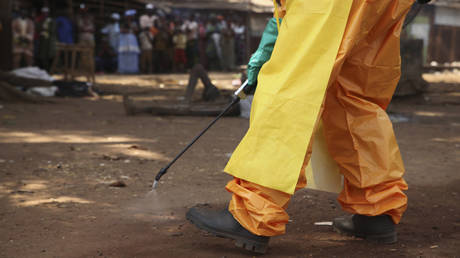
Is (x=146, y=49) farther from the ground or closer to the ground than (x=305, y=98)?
closer to the ground

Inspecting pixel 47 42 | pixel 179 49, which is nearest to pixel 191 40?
pixel 179 49

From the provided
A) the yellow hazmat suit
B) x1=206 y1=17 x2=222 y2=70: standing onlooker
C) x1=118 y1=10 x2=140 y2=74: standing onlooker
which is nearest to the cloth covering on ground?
x1=118 y1=10 x2=140 y2=74: standing onlooker

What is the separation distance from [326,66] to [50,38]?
46.1ft

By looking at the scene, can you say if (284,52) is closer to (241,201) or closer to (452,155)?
(241,201)

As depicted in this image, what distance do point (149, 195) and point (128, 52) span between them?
1563 centimetres

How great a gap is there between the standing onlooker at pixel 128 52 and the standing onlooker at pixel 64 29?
6.82 ft

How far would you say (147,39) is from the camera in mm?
19312

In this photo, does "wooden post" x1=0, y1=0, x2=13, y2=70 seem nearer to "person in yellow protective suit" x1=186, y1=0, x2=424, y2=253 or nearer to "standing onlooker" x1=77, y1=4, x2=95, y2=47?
"standing onlooker" x1=77, y1=4, x2=95, y2=47

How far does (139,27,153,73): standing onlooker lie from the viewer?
757 inches

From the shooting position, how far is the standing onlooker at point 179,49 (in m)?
20.1

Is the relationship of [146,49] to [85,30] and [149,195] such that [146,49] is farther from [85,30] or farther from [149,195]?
[149,195]

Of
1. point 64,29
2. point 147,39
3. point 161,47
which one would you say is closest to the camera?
point 64,29

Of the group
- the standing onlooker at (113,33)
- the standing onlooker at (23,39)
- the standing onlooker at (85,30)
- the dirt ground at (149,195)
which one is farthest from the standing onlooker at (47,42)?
the dirt ground at (149,195)

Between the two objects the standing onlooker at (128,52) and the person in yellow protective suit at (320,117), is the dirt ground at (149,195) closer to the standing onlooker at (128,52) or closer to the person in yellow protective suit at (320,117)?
the person in yellow protective suit at (320,117)
